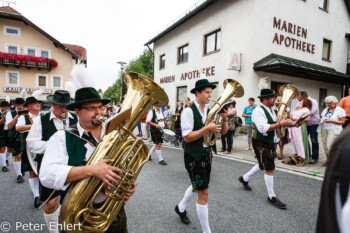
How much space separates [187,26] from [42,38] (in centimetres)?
1830

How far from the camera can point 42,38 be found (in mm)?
22547

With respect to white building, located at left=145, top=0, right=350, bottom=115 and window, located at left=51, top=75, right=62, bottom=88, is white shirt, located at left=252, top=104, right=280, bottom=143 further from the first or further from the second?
window, located at left=51, top=75, right=62, bottom=88

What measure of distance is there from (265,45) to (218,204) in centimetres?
903

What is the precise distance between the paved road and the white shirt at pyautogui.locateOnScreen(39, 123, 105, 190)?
1754 millimetres

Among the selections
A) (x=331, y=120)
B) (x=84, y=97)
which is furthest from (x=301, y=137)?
(x=84, y=97)

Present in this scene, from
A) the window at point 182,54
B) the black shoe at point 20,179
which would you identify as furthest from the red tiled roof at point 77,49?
the black shoe at point 20,179

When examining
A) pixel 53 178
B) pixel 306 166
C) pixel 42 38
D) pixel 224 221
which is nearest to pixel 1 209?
pixel 53 178

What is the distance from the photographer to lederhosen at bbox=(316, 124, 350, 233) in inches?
20.9

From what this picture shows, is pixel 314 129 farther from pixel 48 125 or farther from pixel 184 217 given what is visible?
pixel 48 125

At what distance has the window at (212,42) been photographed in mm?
11742

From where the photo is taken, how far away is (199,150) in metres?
2.66

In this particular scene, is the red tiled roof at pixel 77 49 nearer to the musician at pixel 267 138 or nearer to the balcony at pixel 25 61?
the balcony at pixel 25 61

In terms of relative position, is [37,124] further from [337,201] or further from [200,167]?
[337,201]

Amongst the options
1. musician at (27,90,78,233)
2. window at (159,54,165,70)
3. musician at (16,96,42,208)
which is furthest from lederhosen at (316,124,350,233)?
window at (159,54,165,70)
